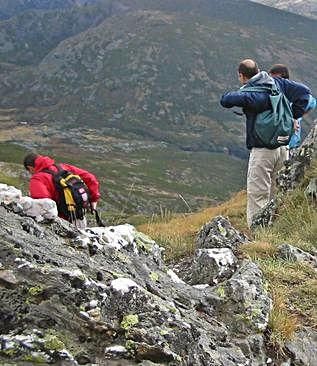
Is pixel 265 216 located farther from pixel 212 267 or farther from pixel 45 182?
pixel 212 267

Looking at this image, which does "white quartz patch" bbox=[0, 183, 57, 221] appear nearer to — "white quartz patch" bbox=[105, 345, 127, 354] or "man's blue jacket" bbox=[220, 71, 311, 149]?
"white quartz patch" bbox=[105, 345, 127, 354]

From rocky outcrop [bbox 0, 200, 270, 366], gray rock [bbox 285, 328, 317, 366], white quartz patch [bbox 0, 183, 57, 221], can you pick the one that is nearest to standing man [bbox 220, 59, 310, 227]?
rocky outcrop [bbox 0, 200, 270, 366]

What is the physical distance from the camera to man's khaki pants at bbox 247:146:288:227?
37.3ft

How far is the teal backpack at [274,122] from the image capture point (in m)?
10.6

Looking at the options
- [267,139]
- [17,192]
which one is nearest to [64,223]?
[17,192]

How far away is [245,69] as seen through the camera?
35.3 ft

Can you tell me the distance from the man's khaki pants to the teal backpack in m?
0.30

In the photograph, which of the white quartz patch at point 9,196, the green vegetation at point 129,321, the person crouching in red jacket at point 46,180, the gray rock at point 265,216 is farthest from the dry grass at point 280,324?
the gray rock at point 265,216

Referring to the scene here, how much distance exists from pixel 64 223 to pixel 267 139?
6.44 meters

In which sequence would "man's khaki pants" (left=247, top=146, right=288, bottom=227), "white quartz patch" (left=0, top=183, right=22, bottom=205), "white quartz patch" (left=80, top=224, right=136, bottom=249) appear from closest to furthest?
"white quartz patch" (left=0, top=183, right=22, bottom=205)
"white quartz patch" (left=80, top=224, right=136, bottom=249)
"man's khaki pants" (left=247, top=146, right=288, bottom=227)

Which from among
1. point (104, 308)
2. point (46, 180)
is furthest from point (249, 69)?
point (104, 308)

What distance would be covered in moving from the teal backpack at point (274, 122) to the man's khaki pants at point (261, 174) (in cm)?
30

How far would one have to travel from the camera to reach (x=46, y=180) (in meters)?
8.26

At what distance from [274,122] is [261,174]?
142 centimetres
